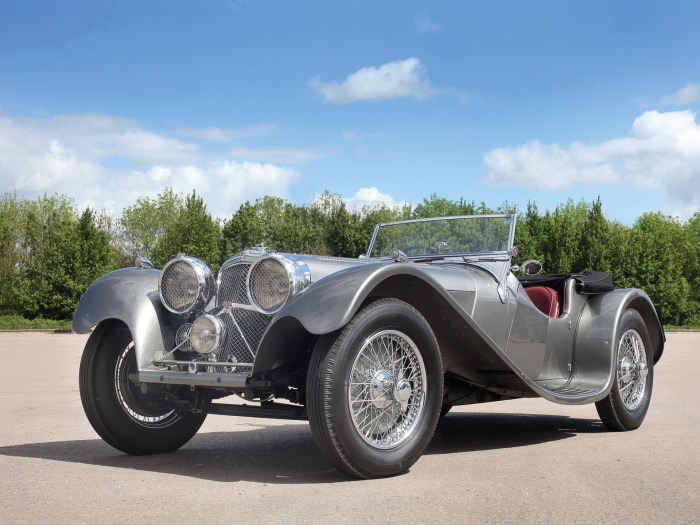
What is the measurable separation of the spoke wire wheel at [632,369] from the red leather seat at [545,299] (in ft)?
2.37

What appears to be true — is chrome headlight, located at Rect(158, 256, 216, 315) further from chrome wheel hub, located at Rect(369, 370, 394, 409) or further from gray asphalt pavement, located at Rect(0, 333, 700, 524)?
chrome wheel hub, located at Rect(369, 370, 394, 409)

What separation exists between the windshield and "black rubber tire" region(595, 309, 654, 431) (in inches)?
57.0

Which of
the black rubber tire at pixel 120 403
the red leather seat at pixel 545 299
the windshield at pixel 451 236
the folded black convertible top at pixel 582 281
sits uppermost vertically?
the windshield at pixel 451 236

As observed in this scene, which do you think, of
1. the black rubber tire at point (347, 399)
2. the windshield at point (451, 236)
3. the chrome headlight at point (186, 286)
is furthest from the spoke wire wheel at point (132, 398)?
the windshield at point (451, 236)

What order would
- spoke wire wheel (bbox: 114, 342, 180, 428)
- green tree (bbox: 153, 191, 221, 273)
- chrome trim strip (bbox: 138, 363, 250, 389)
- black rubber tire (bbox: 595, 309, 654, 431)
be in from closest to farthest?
chrome trim strip (bbox: 138, 363, 250, 389) < spoke wire wheel (bbox: 114, 342, 180, 428) < black rubber tire (bbox: 595, 309, 654, 431) < green tree (bbox: 153, 191, 221, 273)

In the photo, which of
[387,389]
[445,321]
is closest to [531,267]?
[445,321]

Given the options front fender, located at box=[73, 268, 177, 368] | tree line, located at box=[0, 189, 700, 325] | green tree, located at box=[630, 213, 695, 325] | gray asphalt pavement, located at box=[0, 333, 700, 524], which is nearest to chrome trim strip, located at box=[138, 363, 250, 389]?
front fender, located at box=[73, 268, 177, 368]

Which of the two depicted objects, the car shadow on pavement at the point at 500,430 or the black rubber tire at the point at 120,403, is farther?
the car shadow on pavement at the point at 500,430

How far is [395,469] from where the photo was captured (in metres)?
4.82

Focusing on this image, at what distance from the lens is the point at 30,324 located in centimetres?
4059

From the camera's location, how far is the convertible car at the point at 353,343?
15.4ft

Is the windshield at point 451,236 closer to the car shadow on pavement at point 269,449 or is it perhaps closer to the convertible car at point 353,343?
the convertible car at point 353,343

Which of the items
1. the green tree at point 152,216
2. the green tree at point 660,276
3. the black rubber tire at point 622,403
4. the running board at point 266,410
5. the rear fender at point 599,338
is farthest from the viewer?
the green tree at point 152,216

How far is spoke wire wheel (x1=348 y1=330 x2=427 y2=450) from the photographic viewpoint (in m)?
4.79
